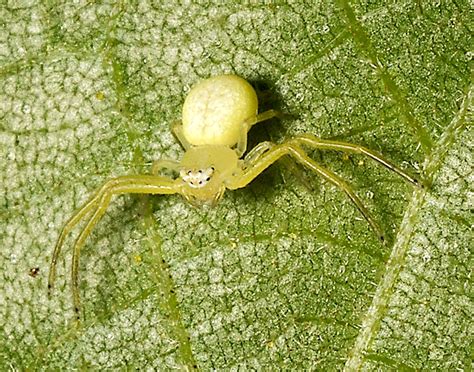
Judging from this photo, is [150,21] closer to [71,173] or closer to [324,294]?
[71,173]

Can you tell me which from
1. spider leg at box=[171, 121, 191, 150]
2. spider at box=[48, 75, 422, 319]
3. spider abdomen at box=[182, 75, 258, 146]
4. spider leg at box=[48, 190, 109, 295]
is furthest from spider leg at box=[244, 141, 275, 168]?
spider leg at box=[48, 190, 109, 295]

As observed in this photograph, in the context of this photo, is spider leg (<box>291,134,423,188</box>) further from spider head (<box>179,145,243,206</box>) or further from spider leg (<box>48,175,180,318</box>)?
spider leg (<box>48,175,180,318</box>)

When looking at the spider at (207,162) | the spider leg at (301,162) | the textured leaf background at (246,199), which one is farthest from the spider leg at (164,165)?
the spider leg at (301,162)

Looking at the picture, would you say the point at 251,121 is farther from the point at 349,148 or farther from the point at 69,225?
the point at 69,225

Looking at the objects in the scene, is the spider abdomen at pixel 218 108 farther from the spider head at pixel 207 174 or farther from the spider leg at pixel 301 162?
the spider leg at pixel 301 162

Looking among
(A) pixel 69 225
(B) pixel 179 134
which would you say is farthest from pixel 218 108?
(A) pixel 69 225

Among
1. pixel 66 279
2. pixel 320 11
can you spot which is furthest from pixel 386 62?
pixel 66 279
